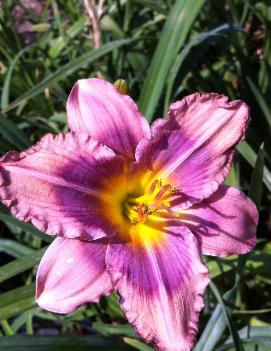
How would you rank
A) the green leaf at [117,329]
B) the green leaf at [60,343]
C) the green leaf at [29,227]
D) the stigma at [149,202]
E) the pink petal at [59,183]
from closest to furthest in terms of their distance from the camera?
the pink petal at [59,183], the stigma at [149,202], the green leaf at [60,343], the green leaf at [29,227], the green leaf at [117,329]

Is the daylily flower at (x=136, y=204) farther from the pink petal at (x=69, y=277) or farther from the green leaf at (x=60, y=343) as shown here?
the green leaf at (x=60, y=343)

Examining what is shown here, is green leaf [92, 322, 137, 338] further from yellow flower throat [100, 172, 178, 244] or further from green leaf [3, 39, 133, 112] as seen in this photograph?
green leaf [3, 39, 133, 112]

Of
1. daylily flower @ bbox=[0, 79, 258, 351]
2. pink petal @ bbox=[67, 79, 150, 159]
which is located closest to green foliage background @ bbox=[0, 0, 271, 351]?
daylily flower @ bbox=[0, 79, 258, 351]

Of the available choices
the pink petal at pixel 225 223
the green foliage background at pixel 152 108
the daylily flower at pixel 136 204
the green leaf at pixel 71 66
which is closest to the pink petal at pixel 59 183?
the daylily flower at pixel 136 204

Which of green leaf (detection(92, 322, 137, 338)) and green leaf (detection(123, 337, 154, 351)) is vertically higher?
green leaf (detection(123, 337, 154, 351))

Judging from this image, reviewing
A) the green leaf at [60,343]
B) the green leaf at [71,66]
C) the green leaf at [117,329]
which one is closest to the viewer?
the green leaf at [60,343]

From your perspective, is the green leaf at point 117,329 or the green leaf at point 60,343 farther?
the green leaf at point 117,329

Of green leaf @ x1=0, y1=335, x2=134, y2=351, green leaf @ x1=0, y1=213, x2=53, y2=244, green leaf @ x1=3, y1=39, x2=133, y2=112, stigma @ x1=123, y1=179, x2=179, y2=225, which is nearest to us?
stigma @ x1=123, y1=179, x2=179, y2=225
